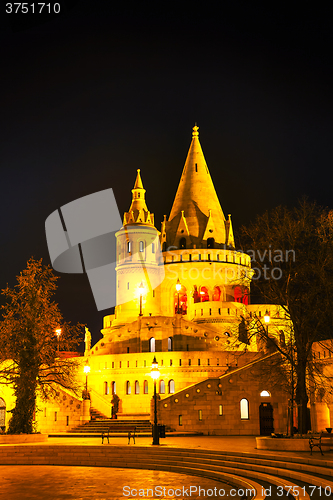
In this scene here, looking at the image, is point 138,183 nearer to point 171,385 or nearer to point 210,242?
point 210,242

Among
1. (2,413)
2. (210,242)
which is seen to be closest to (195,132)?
(210,242)

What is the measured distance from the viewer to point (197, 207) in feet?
231

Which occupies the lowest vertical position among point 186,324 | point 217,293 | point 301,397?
point 301,397

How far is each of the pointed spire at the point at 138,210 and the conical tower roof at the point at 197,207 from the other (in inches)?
142

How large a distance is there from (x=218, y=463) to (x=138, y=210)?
160 feet

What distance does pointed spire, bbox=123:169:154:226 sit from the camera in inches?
2670

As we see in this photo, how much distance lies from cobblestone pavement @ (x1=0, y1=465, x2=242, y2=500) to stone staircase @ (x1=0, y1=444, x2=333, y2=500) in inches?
34.8

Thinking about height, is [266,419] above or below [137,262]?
below

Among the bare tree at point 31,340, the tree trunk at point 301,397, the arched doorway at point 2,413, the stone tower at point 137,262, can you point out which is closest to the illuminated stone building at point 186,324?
the stone tower at point 137,262

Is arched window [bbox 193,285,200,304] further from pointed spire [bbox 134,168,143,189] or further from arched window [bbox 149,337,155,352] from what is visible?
arched window [bbox 149,337,155,352]

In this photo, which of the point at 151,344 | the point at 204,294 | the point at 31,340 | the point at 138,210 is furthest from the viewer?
the point at 138,210

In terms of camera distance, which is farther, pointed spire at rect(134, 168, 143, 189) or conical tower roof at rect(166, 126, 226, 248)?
pointed spire at rect(134, 168, 143, 189)

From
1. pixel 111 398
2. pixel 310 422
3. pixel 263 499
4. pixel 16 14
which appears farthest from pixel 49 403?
pixel 16 14

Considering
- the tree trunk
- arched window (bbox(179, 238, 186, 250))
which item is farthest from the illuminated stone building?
the tree trunk
